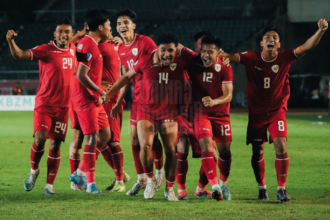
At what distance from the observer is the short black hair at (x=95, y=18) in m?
7.27

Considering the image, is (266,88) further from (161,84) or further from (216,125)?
(161,84)

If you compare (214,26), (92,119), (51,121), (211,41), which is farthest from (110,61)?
(214,26)

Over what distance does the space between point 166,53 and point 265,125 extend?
1.43 m

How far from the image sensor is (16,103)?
27156 mm

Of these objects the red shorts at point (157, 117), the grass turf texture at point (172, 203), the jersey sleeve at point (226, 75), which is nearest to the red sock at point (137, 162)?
the grass turf texture at point (172, 203)

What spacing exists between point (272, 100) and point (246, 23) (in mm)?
29944

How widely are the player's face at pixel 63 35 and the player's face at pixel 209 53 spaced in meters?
1.77

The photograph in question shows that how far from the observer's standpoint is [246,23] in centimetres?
3600

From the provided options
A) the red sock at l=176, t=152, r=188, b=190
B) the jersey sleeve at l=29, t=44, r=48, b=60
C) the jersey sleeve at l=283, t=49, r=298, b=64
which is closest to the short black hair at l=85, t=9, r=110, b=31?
the jersey sleeve at l=29, t=44, r=48, b=60

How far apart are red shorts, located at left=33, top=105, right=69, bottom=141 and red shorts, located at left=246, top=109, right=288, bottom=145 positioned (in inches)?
90.5

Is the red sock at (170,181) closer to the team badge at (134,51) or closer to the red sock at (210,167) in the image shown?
the red sock at (210,167)

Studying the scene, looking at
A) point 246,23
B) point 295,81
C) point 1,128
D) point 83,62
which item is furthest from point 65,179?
point 246,23

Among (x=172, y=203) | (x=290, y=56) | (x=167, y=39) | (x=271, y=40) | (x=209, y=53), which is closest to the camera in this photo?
(x=172, y=203)

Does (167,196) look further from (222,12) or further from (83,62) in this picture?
(222,12)
